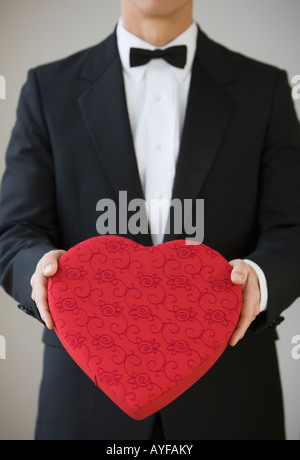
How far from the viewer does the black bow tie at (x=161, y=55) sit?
1152mm

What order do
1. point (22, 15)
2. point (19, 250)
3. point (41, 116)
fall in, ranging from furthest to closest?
1. point (22, 15)
2. point (41, 116)
3. point (19, 250)

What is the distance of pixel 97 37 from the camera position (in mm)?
1575

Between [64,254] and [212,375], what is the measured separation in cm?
47

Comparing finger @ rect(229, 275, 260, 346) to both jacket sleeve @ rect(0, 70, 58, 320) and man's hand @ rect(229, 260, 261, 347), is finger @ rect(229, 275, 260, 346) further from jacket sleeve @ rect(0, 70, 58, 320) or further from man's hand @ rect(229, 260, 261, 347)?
jacket sleeve @ rect(0, 70, 58, 320)

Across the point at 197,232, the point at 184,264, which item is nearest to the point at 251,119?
the point at 197,232

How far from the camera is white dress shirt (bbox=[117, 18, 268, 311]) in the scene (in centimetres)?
115

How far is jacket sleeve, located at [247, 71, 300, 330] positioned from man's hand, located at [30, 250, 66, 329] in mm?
442

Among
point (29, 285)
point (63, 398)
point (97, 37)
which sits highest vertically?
point (97, 37)

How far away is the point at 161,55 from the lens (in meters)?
1.16

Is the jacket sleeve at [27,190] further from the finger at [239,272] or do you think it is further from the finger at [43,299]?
the finger at [239,272]

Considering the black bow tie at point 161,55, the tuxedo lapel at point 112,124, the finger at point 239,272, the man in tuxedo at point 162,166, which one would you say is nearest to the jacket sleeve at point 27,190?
the man in tuxedo at point 162,166

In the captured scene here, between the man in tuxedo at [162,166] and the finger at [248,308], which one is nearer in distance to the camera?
the finger at [248,308]

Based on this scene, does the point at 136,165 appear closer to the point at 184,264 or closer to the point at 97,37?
the point at 184,264

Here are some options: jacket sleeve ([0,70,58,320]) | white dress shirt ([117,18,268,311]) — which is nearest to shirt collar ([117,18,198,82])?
white dress shirt ([117,18,268,311])
